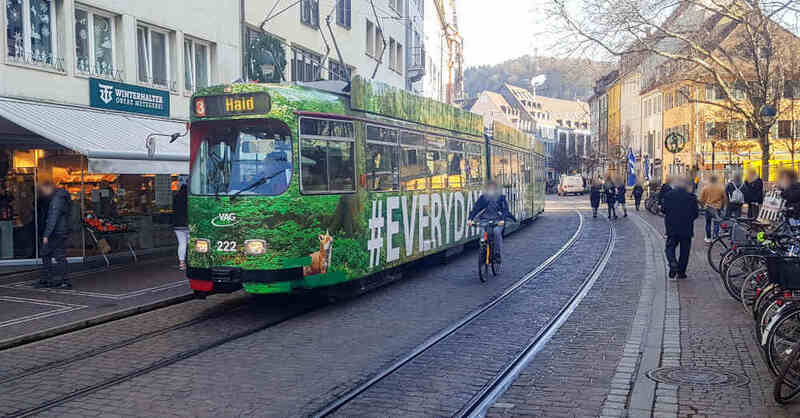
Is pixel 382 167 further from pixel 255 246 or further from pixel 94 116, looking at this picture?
pixel 94 116

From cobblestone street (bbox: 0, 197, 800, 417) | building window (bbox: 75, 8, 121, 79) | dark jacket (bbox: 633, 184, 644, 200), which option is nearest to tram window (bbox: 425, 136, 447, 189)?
cobblestone street (bbox: 0, 197, 800, 417)

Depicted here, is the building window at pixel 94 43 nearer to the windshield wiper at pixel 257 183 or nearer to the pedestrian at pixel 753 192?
the windshield wiper at pixel 257 183

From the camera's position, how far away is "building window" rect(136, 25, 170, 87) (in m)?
17.7

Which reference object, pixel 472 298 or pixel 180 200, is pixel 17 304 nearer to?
pixel 180 200

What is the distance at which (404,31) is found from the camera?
4028 centimetres

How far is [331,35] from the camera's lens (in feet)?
65.2

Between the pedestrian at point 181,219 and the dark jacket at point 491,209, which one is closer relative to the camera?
the dark jacket at point 491,209

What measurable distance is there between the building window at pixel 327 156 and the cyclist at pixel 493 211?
11.2 ft

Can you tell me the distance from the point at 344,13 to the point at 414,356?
2474cm

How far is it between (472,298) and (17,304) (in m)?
6.62

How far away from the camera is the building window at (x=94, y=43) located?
15.6m

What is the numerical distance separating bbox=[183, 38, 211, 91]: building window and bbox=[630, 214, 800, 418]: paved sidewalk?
1339 centimetres

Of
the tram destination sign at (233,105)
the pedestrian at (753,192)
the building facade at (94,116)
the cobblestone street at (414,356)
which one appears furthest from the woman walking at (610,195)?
the tram destination sign at (233,105)

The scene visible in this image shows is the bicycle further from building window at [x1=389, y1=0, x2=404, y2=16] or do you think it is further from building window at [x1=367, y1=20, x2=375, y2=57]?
building window at [x1=389, y1=0, x2=404, y2=16]
